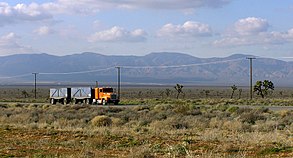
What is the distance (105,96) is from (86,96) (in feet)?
11.1

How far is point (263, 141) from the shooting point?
21.0 m

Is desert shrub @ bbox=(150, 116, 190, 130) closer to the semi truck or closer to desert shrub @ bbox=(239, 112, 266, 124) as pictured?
desert shrub @ bbox=(239, 112, 266, 124)

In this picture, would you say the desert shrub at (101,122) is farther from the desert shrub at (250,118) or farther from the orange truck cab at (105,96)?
the orange truck cab at (105,96)

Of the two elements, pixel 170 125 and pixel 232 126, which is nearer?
pixel 232 126

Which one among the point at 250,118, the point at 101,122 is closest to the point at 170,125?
the point at 101,122

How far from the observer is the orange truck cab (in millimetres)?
69188

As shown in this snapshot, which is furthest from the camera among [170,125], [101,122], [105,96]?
[105,96]

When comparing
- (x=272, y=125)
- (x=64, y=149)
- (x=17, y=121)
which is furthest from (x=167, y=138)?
(x=17, y=121)

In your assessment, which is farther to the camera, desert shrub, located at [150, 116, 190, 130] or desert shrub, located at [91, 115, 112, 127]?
desert shrub, located at [91, 115, 112, 127]

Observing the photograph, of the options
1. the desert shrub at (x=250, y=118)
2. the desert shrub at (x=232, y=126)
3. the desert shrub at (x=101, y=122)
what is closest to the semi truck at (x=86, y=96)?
the desert shrub at (x=250, y=118)

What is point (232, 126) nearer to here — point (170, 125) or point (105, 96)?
point (170, 125)

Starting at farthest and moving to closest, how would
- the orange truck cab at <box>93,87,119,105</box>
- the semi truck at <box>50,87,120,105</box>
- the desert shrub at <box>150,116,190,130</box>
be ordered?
the semi truck at <box>50,87,120,105</box> → the orange truck cab at <box>93,87,119,105</box> → the desert shrub at <box>150,116,190,130</box>

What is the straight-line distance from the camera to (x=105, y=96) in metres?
70.1

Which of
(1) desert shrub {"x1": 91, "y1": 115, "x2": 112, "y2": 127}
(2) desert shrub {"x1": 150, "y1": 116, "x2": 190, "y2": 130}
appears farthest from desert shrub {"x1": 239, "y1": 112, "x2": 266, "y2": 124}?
(1) desert shrub {"x1": 91, "y1": 115, "x2": 112, "y2": 127}
